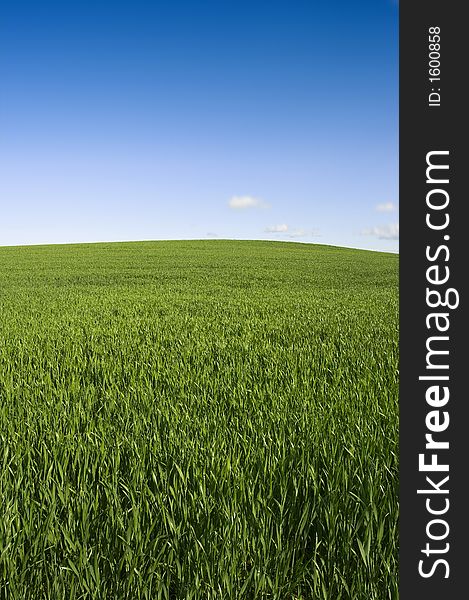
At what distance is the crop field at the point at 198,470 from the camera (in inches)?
90.4

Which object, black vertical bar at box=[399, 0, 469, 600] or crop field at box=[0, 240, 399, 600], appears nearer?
black vertical bar at box=[399, 0, 469, 600]

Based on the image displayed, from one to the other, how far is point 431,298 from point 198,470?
5.40 ft

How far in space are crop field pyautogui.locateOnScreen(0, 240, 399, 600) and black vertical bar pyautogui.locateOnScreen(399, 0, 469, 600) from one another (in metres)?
0.53

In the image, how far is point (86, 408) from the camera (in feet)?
14.8

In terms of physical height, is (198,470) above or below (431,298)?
below

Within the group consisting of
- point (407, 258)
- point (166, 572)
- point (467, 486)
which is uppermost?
point (407, 258)

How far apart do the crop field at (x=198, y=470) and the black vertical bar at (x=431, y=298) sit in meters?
0.53

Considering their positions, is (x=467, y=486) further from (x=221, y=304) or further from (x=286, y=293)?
(x=286, y=293)

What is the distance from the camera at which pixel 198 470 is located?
2863mm

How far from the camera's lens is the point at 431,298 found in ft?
6.22

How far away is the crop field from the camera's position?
230 cm

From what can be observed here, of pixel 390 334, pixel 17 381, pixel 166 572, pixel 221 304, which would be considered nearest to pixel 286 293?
pixel 221 304

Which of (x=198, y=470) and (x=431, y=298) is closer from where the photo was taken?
(x=431, y=298)

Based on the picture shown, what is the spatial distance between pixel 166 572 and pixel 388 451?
5.64 feet
